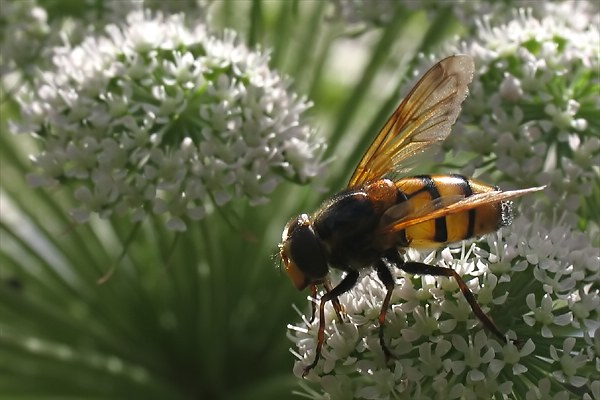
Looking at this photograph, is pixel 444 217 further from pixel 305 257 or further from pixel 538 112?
pixel 538 112

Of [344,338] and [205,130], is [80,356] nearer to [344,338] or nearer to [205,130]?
[205,130]

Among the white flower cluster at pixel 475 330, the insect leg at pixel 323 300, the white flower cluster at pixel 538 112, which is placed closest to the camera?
the white flower cluster at pixel 475 330

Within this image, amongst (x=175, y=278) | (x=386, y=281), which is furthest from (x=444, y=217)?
(x=175, y=278)

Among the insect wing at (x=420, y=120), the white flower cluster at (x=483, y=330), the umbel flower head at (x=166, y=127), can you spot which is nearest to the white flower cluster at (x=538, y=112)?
the white flower cluster at (x=483, y=330)

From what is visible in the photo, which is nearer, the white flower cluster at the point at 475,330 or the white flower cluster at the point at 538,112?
the white flower cluster at the point at 475,330

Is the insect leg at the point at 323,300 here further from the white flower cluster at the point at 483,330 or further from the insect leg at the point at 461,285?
the insect leg at the point at 461,285

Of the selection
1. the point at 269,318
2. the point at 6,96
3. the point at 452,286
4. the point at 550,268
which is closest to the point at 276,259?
the point at 452,286

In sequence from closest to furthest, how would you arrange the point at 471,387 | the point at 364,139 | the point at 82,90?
the point at 471,387
the point at 82,90
the point at 364,139
